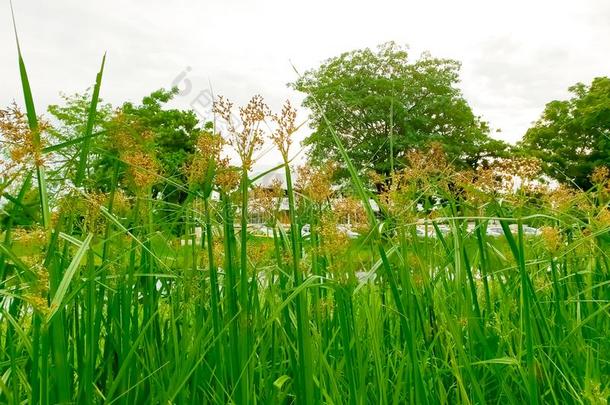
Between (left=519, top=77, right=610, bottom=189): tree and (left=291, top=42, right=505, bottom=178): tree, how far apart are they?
11.3 ft

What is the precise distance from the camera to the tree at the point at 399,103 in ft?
121

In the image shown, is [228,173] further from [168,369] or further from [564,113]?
[564,113]

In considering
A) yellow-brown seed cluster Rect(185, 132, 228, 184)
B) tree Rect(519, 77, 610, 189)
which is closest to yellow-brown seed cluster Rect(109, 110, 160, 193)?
yellow-brown seed cluster Rect(185, 132, 228, 184)

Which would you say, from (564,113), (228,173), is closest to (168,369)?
(228,173)

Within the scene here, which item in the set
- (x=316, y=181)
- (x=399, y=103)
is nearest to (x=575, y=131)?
(x=399, y=103)

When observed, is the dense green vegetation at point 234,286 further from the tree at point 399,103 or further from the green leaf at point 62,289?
the tree at point 399,103

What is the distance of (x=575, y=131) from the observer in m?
34.5

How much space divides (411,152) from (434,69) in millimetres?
40646

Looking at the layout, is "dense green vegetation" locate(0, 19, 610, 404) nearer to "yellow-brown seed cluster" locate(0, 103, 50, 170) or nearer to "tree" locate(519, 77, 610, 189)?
"yellow-brown seed cluster" locate(0, 103, 50, 170)

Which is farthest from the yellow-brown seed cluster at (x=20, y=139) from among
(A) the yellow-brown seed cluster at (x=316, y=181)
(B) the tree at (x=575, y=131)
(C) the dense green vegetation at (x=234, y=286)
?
(B) the tree at (x=575, y=131)

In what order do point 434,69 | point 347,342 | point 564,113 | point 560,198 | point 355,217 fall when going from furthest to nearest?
point 434,69 → point 564,113 → point 560,198 → point 355,217 → point 347,342

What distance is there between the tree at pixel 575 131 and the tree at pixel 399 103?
3.46m

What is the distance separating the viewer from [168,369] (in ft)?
4.69

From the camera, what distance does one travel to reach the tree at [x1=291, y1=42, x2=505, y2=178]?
37000 mm
